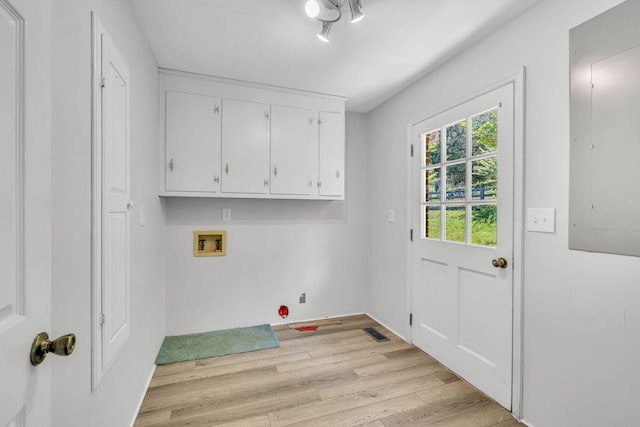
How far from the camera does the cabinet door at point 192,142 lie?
2.47 metres

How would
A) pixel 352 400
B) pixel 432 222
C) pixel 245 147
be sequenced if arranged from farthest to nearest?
pixel 245 147 → pixel 432 222 → pixel 352 400

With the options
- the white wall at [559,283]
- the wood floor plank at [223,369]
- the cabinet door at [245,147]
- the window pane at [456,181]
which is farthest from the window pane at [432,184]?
the wood floor plank at [223,369]

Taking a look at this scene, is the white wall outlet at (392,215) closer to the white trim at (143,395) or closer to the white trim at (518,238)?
the white trim at (518,238)

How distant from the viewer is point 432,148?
2.47m

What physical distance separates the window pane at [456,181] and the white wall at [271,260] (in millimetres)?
1330

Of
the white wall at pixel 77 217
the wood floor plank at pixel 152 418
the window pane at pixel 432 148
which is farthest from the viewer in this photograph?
the window pane at pixel 432 148

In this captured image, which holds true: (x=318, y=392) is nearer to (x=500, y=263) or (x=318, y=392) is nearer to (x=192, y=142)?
(x=500, y=263)

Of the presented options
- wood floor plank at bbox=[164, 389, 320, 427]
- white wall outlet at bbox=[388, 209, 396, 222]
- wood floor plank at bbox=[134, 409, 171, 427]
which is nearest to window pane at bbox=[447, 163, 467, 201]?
white wall outlet at bbox=[388, 209, 396, 222]

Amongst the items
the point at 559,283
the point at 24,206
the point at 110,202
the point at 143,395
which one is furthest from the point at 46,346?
the point at 559,283

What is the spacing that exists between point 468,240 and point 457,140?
0.77m

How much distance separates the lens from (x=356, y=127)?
11.5ft

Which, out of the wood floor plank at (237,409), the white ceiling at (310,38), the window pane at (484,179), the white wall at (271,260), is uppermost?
the white ceiling at (310,38)

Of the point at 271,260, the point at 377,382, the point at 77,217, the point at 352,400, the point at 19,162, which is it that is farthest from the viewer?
the point at 271,260

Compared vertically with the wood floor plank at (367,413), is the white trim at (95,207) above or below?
above
